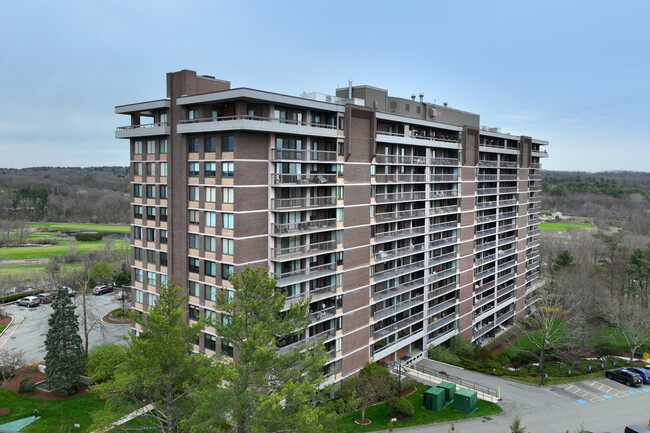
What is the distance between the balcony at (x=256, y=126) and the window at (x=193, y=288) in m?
13.2

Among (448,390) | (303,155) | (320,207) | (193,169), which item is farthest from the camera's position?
(448,390)

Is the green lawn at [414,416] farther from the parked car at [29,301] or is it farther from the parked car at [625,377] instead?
the parked car at [29,301]

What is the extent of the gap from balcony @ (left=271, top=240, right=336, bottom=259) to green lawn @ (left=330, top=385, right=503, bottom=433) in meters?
14.3

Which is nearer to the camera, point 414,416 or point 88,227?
point 414,416

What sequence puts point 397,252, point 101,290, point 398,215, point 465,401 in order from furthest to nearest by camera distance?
point 101,290
point 397,252
point 398,215
point 465,401

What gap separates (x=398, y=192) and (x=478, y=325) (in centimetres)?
2934

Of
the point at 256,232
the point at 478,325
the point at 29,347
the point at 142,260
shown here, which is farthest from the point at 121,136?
the point at 478,325

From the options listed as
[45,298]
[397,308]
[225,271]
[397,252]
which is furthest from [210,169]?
[45,298]

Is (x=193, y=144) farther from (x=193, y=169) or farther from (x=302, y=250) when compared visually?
(x=302, y=250)

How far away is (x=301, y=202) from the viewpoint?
39375mm

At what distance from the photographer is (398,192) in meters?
50.9

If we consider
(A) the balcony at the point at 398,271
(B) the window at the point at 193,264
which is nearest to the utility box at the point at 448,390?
(A) the balcony at the point at 398,271

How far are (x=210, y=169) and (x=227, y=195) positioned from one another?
308 cm

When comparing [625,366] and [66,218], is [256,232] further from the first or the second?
[66,218]
